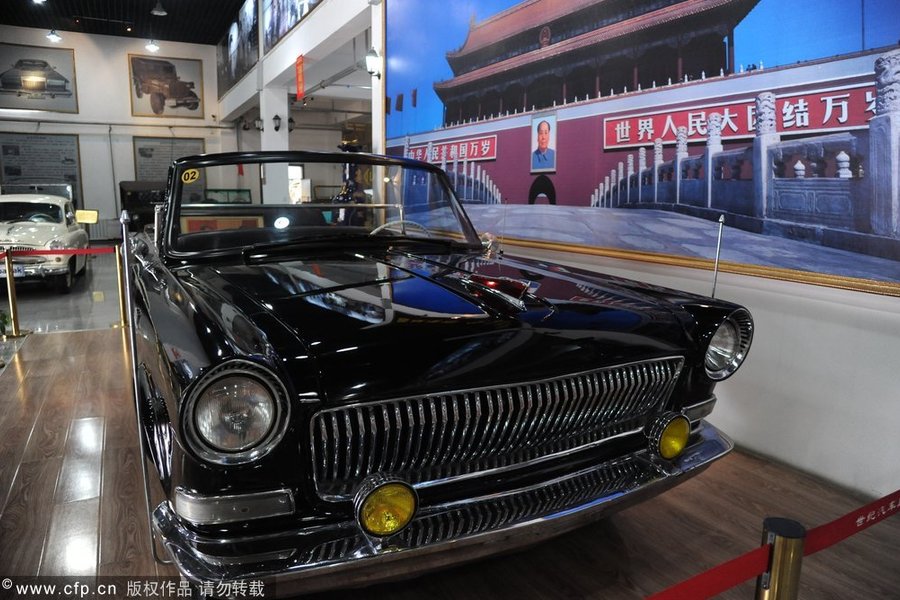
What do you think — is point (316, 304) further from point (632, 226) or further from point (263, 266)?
point (632, 226)

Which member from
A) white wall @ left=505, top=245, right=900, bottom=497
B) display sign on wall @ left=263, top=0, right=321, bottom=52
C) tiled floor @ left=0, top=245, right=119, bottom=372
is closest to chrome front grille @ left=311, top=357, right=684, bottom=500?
white wall @ left=505, top=245, right=900, bottom=497

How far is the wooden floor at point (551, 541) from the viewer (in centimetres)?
192

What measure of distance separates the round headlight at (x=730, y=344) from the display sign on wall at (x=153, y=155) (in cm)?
1685

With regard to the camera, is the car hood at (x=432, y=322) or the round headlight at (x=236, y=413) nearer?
the round headlight at (x=236, y=413)

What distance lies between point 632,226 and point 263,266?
2.34 meters

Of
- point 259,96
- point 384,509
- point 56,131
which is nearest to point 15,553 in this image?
point 384,509

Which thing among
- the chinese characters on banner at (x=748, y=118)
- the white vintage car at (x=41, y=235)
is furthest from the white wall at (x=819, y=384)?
the white vintage car at (x=41, y=235)

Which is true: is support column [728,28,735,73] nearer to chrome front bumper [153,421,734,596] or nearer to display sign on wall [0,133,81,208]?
chrome front bumper [153,421,734,596]

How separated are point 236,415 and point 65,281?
25.7 feet

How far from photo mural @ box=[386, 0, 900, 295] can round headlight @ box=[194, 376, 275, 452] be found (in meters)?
2.42

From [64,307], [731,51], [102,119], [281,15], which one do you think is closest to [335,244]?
[731,51]

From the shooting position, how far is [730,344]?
2.04m

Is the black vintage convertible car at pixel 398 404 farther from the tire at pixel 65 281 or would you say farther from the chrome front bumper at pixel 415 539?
the tire at pixel 65 281

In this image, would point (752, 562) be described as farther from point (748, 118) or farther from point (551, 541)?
point (748, 118)
